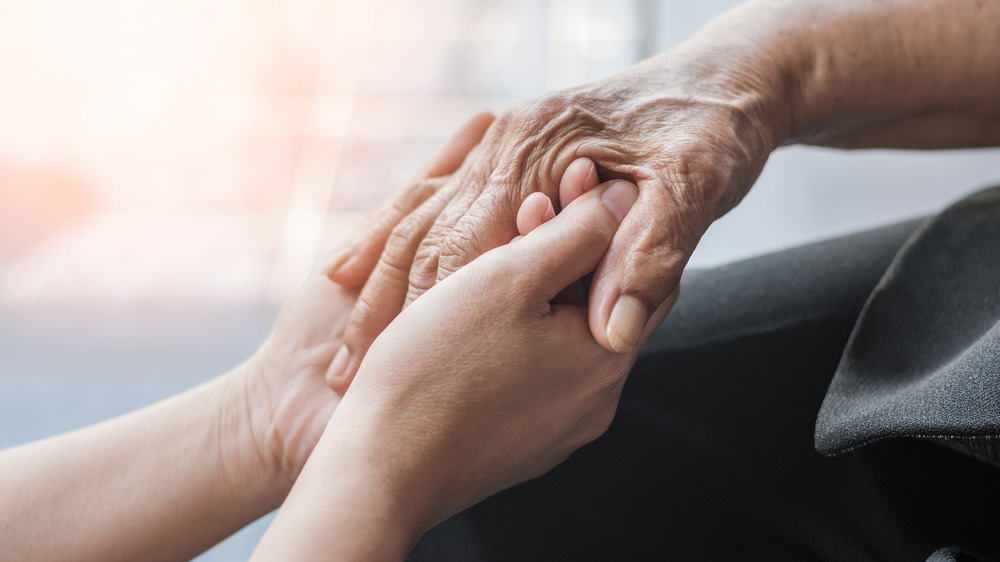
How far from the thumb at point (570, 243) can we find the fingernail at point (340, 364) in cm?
27

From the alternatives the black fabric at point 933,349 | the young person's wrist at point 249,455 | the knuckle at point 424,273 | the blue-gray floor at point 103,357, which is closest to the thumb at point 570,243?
the knuckle at point 424,273

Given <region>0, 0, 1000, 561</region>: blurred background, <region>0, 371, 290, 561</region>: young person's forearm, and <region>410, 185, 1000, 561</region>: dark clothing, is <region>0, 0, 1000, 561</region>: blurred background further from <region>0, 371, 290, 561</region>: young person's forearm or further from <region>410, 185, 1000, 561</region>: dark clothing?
<region>410, 185, 1000, 561</region>: dark clothing

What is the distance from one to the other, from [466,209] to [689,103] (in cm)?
25

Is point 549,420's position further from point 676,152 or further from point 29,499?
point 29,499

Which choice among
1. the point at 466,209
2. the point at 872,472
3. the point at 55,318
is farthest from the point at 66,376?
the point at 872,472

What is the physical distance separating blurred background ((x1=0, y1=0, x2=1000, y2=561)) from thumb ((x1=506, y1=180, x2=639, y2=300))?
1.01 metres

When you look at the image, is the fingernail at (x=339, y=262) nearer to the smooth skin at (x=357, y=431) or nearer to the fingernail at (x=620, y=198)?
the smooth skin at (x=357, y=431)

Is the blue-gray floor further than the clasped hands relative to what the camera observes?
Yes

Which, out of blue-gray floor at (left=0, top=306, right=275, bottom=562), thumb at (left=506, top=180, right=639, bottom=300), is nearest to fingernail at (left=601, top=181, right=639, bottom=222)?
thumb at (left=506, top=180, right=639, bottom=300)

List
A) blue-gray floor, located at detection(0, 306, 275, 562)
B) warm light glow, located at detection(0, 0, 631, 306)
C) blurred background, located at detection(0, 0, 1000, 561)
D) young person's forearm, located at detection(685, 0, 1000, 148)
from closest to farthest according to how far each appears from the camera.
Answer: young person's forearm, located at detection(685, 0, 1000, 148), blue-gray floor, located at detection(0, 306, 275, 562), blurred background, located at detection(0, 0, 1000, 561), warm light glow, located at detection(0, 0, 631, 306)

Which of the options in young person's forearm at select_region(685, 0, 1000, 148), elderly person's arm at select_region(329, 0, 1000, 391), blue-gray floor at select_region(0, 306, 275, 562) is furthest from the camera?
blue-gray floor at select_region(0, 306, 275, 562)

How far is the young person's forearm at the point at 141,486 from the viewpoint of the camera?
71cm

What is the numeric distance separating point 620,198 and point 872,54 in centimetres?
37

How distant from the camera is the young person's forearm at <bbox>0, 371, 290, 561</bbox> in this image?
712 mm
